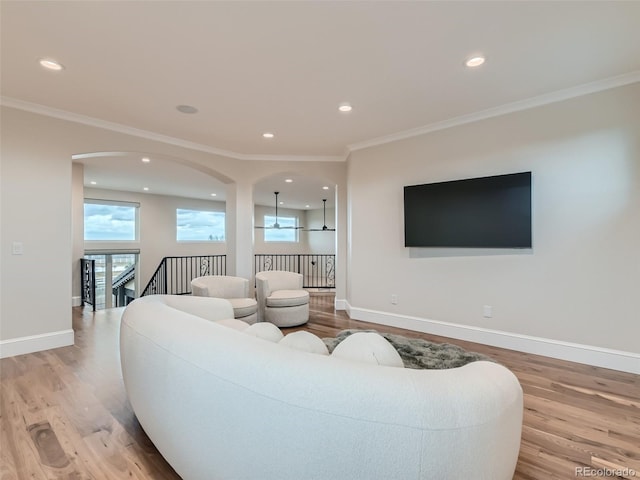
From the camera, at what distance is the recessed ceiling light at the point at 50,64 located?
8.30 ft

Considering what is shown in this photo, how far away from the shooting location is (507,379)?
104cm

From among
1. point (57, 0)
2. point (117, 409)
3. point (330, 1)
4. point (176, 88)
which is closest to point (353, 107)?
point (330, 1)

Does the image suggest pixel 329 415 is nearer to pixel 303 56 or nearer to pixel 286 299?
pixel 303 56

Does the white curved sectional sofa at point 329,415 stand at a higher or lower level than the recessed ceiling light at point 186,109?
lower

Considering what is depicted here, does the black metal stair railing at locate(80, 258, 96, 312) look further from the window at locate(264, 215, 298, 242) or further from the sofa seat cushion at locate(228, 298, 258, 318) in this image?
the window at locate(264, 215, 298, 242)

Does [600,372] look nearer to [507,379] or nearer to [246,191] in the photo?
[507,379]

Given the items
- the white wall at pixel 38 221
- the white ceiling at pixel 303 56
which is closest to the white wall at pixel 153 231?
the white wall at pixel 38 221

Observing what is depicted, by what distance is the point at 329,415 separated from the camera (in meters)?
0.91

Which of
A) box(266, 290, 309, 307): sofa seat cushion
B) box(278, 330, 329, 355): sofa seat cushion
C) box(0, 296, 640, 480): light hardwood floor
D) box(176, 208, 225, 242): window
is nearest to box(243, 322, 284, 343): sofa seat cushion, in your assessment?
box(278, 330, 329, 355): sofa seat cushion

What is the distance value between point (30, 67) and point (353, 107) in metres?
2.93

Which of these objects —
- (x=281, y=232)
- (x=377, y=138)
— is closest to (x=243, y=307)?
(x=377, y=138)

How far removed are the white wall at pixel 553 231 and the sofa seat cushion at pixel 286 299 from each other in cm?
136

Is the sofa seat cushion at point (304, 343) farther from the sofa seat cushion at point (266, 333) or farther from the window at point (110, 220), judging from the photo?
the window at point (110, 220)

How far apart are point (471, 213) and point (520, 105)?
49.2 inches
